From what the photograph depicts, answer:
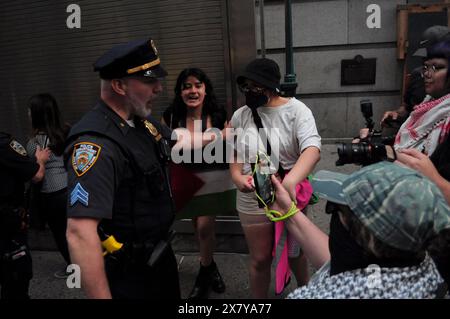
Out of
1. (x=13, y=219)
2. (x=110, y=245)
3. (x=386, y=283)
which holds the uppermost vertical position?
(x=386, y=283)

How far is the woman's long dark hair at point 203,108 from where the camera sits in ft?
9.93

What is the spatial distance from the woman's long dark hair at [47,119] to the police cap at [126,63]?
1.54 meters

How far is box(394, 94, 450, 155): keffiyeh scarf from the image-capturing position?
1.86 meters

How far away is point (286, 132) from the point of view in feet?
7.90

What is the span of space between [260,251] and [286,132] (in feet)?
2.71

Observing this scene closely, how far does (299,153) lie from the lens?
8.08ft

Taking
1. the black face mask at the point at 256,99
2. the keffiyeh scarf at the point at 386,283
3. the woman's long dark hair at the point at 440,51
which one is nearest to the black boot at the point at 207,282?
the black face mask at the point at 256,99

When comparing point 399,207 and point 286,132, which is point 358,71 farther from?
point 399,207

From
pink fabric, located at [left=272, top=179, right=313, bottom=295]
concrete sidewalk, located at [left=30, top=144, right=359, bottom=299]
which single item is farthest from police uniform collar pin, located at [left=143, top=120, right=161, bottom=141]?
concrete sidewalk, located at [left=30, top=144, right=359, bottom=299]

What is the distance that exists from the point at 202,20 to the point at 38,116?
1671 mm

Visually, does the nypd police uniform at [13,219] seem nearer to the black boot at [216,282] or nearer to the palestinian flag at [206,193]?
the palestinian flag at [206,193]

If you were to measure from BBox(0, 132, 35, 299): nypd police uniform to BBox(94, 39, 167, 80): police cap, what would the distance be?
1.14 metres

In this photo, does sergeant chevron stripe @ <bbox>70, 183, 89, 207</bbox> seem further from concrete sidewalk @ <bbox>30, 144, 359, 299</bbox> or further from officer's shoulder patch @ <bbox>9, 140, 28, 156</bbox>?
concrete sidewalk @ <bbox>30, 144, 359, 299</bbox>

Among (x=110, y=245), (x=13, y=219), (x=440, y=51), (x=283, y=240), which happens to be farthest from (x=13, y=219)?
(x=440, y=51)
